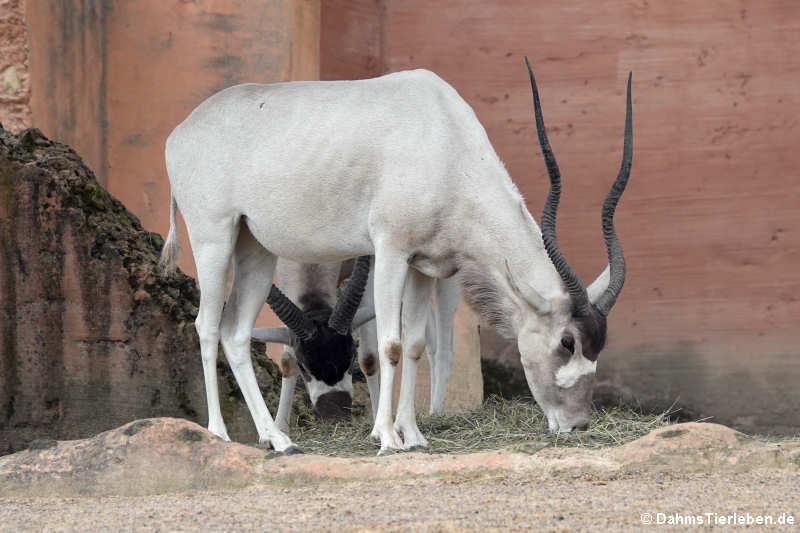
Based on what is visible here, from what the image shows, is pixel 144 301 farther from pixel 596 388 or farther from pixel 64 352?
pixel 596 388

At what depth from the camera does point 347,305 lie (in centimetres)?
746

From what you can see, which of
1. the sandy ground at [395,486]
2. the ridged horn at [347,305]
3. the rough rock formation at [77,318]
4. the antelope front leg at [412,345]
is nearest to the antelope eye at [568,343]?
the antelope front leg at [412,345]

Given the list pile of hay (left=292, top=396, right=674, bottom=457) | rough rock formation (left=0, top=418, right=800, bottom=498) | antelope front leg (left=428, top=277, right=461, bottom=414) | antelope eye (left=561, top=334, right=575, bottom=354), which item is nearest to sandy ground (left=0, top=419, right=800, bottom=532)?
rough rock formation (left=0, top=418, right=800, bottom=498)

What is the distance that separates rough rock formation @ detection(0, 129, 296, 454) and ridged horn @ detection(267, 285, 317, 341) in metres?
0.49

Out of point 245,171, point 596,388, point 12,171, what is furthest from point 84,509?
point 596,388

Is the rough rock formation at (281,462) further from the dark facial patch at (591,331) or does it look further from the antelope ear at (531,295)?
the antelope ear at (531,295)

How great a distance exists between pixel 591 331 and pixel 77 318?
117 inches

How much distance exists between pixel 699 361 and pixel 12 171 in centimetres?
473

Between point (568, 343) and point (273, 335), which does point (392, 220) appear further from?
point (273, 335)

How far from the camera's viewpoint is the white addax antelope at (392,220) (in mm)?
6215

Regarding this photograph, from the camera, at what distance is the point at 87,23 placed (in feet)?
30.1

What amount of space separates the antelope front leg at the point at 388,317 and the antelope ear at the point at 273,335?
1483mm

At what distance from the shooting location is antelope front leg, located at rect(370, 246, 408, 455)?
243 inches

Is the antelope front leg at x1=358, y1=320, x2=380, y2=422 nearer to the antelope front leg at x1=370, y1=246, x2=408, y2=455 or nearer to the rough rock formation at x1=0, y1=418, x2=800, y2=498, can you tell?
the antelope front leg at x1=370, y1=246, x2=408, y2=455
